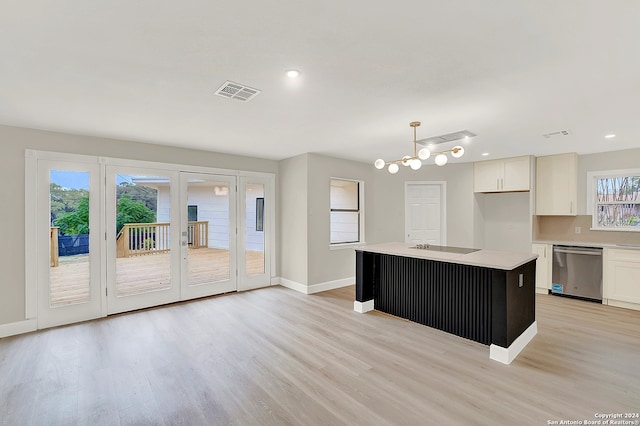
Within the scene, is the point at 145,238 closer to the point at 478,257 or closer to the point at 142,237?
the point at 142,237

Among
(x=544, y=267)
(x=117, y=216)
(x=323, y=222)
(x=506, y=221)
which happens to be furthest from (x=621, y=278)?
(x=117, y=216)

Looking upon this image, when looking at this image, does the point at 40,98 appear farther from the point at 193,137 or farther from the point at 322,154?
the point at 322,154

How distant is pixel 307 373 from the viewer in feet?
8.73

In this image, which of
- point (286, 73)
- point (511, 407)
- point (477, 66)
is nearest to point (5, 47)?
point (286, 73)

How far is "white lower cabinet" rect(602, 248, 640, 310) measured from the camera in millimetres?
4332

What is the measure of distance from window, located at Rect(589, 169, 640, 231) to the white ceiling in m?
1.48

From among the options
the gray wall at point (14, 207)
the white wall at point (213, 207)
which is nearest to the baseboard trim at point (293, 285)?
the white wall at point (213, 207)

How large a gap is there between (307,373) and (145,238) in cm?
321

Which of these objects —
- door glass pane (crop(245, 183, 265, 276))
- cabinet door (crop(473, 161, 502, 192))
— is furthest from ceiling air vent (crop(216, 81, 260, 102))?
cabinet door (crop(473, 161, 502, 192))

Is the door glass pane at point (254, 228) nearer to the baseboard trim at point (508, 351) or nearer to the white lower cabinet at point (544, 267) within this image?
the baseboard trim at point (508, 351)

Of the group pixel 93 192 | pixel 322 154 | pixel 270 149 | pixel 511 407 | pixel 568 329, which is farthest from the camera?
pixel 322 154

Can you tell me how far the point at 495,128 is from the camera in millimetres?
3709

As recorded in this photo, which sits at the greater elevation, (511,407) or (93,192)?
(93,192)

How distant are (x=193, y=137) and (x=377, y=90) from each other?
2709 millimetres
